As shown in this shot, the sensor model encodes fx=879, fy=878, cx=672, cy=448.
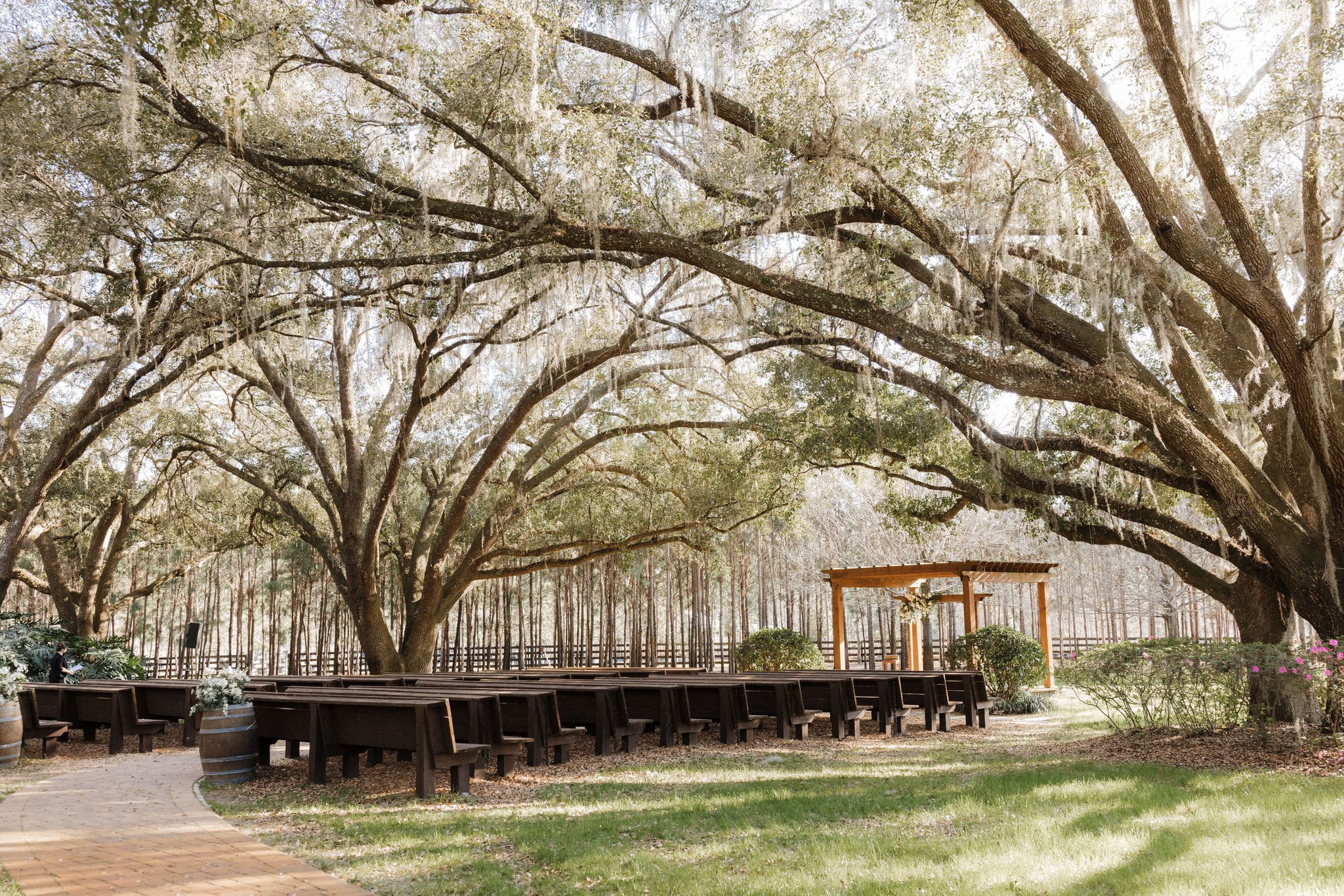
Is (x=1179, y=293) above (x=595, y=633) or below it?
above

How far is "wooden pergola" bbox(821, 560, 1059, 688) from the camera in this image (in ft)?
51.1

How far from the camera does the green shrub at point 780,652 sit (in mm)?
15469

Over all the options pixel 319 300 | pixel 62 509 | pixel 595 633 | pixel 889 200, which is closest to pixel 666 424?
Answer: pixel 319 300

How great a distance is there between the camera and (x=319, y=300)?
9.83 metres

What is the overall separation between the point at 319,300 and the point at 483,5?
3.99 metres

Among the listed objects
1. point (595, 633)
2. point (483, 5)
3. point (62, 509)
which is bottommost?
point (595, 633)

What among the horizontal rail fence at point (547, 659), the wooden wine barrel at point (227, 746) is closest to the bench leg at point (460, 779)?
the wooden wine barrel at point (227, 746)

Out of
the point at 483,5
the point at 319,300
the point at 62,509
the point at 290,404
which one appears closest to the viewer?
the point at 483,5

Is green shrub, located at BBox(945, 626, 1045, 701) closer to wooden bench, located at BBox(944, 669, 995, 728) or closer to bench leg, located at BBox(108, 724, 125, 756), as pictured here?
wooden bench, located at BBox(944, 669, 995, 728)

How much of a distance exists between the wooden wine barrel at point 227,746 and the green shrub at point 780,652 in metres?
10.0

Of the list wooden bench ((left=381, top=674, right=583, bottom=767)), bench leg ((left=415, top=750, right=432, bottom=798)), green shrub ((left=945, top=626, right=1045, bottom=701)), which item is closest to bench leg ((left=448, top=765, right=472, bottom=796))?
bench leg ((left=415, top=750, right=432, bottom=798))

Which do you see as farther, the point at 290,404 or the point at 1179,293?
the point at 290,404

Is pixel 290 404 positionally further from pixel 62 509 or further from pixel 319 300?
pixel 62 509

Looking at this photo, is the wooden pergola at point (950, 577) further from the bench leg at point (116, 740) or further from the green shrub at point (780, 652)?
the bench leg at point (116, 740)
